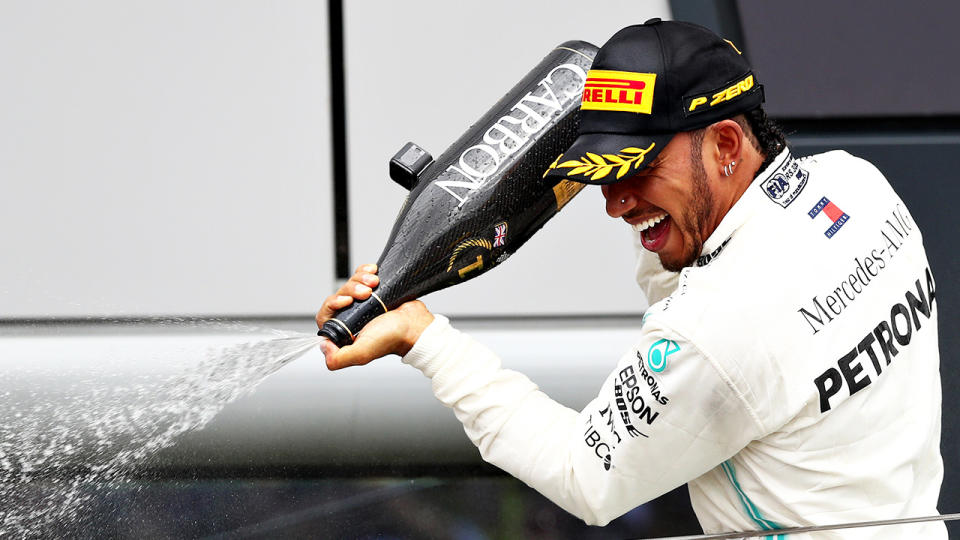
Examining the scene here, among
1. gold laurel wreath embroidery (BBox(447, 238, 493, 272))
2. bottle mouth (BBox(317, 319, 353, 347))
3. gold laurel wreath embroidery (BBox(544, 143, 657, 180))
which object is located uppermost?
gold laurel wreath embroidery (BBox(544, 143, 657, 180))

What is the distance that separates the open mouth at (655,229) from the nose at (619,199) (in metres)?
0.03

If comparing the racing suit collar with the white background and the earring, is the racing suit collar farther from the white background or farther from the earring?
the white background

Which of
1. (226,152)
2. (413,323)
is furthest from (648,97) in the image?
(226,152)

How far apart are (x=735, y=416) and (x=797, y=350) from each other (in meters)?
0.09

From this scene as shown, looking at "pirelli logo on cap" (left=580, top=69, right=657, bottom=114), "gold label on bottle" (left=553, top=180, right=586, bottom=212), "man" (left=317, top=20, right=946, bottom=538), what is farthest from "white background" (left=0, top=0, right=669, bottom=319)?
"pirelli logo on cap" (left=580, top=69, right=657, bottom=114)

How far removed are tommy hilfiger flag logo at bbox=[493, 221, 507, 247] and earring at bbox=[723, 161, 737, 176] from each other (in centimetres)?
28

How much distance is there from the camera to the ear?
1128 millimetres

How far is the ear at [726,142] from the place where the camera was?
113 cm

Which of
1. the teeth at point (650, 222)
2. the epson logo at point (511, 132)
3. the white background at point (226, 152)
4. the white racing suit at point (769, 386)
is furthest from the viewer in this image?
the white background at point (226, 152)

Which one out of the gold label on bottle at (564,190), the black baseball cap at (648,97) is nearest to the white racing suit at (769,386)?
the black baseball cap at (648,97)

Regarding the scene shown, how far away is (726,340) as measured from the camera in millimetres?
1044

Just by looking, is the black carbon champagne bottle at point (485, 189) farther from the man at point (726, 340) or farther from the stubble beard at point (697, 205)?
the stubble beard at point (697, 205)

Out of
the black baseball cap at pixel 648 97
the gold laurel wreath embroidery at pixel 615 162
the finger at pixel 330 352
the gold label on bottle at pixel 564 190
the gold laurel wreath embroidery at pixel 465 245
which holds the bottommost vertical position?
the finger at pixel 330 352

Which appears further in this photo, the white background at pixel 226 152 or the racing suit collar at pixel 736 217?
the white background at pixel 226 152
